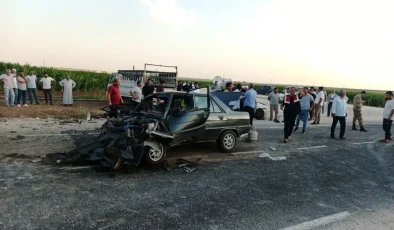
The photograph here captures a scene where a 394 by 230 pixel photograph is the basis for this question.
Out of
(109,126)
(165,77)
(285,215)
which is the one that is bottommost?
(285,215)

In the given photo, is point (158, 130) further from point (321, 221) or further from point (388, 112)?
point (388, 112)

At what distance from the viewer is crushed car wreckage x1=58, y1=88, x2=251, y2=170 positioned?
6.04 meters

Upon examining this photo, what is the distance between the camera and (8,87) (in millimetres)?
13992

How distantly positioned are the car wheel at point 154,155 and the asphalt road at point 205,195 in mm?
232

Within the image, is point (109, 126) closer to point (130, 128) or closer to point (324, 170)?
point (130, 128)

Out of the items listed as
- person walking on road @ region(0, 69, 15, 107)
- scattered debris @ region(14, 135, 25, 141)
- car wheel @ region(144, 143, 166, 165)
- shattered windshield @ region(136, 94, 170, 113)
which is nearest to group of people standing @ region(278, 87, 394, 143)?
shattered windshield @ region(136, 94, 170, 113)

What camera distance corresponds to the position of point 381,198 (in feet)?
17.6

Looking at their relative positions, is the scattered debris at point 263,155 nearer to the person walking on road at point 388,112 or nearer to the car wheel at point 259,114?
the person walking on road at point 388,112

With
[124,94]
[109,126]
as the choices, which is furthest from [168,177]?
[124,94]

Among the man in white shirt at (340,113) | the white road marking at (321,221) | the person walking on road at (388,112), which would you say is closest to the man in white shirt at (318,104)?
the man in white shirt at (340,113)

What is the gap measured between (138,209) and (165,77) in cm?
1508

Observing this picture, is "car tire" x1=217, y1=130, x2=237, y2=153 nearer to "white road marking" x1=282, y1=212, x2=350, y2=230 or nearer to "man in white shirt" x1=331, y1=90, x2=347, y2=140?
"white road marking" x1=282, y1=212, x2=350, y2=230

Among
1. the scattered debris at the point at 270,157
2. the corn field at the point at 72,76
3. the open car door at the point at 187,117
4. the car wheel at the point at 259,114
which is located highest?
the corn field at the point at 72,76

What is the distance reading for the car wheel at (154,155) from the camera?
628 centimetres
